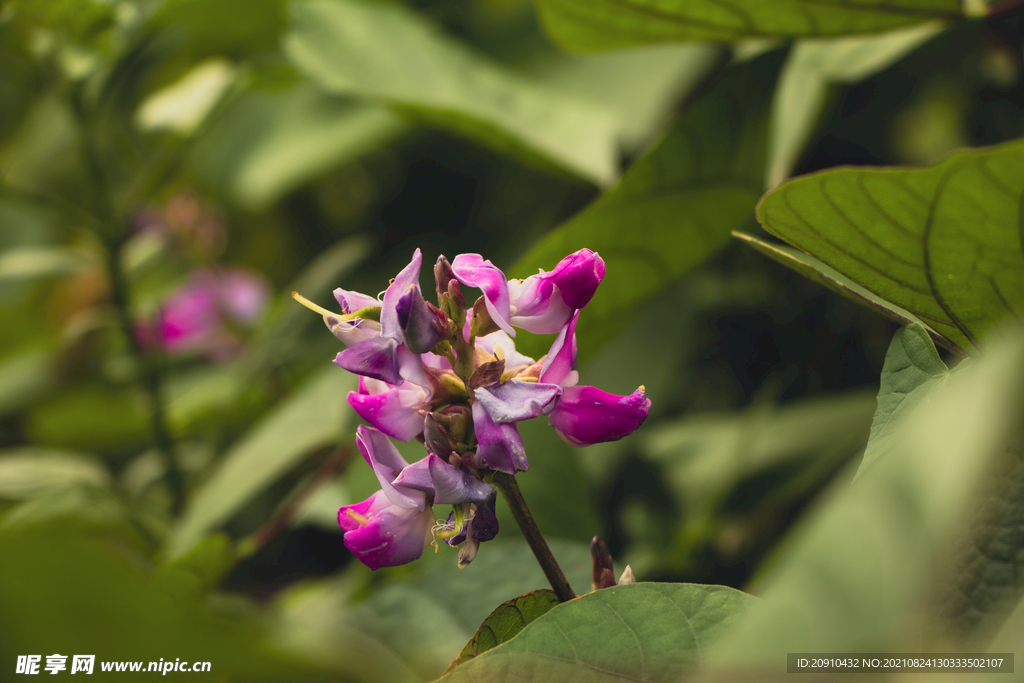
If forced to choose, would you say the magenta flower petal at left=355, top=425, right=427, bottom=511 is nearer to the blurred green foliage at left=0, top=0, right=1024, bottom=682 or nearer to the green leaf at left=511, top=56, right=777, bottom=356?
the blurred green foliage at left=0, top=0, right=1024, bottom=682

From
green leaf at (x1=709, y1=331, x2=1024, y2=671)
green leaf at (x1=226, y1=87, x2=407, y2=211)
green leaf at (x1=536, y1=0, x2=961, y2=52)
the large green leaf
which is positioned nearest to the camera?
green leaf at (x1=709, y1=331, x2=1024, y2=671)

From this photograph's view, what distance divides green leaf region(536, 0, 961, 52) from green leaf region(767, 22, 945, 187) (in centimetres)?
4

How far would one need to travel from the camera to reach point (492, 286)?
435 millimetres

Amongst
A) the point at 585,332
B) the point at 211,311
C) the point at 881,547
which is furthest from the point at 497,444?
the point at 211,311

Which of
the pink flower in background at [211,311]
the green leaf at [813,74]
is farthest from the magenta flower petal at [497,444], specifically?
the pink flower in background at [211,311]

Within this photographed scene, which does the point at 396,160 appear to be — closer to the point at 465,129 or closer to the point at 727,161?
the point at 465,129

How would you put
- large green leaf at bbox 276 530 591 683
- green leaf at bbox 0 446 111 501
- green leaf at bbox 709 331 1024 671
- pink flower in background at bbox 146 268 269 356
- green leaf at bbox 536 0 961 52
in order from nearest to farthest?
1. green leaf at bbox 709 331 1024 671
2. large green leaf at bbox 276 530 591 683
3. green leaf at bbox 536 0 961 52
4. green leaf at bbox 0 446 111 501
5. pink flower in background at bbox 146 268 269 356

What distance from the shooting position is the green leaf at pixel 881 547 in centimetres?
22

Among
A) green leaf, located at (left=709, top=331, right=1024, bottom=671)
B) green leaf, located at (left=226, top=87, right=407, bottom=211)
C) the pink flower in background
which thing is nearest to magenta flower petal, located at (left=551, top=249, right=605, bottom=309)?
green leaf, located at (left=709, top=331, right=1024, bottom=671)

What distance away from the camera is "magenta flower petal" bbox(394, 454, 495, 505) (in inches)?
16.1

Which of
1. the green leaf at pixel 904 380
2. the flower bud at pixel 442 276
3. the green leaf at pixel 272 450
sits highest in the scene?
the green leaf at pixel 272 450

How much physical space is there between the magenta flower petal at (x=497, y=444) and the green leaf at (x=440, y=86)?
0.57 metres

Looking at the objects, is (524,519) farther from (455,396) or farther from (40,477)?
(40,477)

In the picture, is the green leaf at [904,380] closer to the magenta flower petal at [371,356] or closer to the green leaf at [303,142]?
the magenta flower petal at [371,356]
